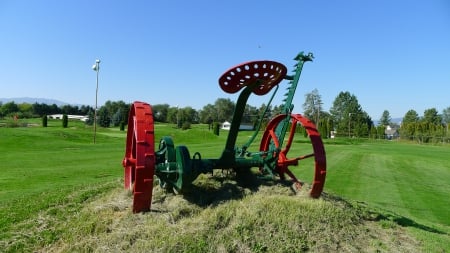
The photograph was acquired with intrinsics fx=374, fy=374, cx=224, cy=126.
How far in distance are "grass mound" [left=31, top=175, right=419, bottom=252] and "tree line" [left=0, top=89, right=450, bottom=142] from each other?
40.9 meters

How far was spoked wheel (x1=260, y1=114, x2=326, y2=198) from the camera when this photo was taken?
5812 mm

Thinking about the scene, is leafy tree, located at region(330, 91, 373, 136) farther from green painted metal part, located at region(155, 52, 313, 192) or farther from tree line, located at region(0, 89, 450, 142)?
green painted metal part, located at region(155, 52, 313, 192)

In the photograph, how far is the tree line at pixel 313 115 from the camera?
6700cm

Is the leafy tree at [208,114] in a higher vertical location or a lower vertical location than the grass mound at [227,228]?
higher

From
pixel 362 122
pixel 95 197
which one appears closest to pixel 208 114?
pixel 362 122

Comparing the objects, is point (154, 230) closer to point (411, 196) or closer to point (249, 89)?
point (249, 89)

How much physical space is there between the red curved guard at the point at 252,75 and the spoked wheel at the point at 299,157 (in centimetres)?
114

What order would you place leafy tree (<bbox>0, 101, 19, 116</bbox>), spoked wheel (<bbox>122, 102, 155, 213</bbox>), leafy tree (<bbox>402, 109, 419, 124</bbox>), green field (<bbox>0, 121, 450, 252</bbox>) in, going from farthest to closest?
leafy tree (<bbox>402, 109, 419, 124</bbox>), leafy tree (<bbox>0, 101, 19, 116</bbox>), green field (<bbox>0, 121, 450, 252</bbox>), spoked wheel (<bbox>122, 102, 155, 213</bbox>)

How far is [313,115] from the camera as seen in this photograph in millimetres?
107875

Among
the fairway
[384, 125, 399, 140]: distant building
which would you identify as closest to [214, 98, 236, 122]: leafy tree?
[384, 125, 399, 140]: distant building

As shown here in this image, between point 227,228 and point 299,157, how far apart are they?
274 cm

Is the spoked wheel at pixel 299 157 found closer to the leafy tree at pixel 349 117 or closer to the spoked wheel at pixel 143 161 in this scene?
the spoked wheel at pixel 143 161

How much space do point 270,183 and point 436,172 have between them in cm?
1504

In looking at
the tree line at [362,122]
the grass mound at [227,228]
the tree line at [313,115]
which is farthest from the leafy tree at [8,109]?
the grass mound at [227,228]
